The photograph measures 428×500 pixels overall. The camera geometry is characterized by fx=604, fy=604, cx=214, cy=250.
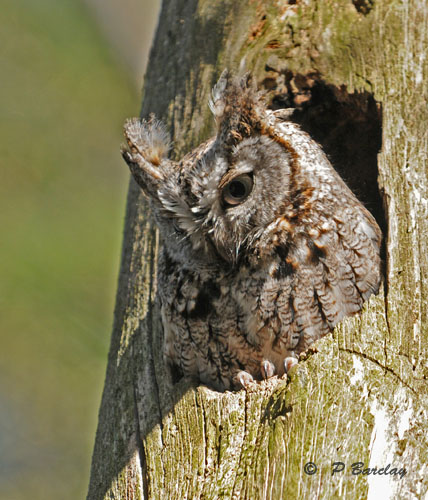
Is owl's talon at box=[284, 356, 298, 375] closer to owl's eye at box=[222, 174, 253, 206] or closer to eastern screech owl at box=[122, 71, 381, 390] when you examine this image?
eastern screech owl at box=[122, 71, 381, 390]

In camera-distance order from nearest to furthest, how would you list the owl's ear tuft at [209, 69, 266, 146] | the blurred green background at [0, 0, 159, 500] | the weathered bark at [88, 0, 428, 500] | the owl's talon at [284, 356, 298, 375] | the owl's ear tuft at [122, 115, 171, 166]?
the weathered bark at [88, 0, 428, 500]
the owl's talon at [284, 356, 298, 375]
the owl's ear tuft at [209, 69, 266, 146]
the owl's ear tuft at [122, 115, 171, 166]
the blurred green background at [0, 0, 159, 500]

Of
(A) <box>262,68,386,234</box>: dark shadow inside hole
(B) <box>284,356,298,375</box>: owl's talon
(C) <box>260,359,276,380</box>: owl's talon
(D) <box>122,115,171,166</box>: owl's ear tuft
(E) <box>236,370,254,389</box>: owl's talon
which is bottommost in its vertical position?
(E) <box>236,370,254,389</box>: owl's talon

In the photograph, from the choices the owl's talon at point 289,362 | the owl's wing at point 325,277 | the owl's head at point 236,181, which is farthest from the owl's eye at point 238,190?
the owl's talon at point 289,362

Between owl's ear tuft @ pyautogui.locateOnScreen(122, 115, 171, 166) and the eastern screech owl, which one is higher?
owl's ear tuft @ pyautogui.locateOnScreen(122, 115, 171, 166)

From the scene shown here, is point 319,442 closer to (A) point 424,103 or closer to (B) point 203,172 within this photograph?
(B) point 203,172

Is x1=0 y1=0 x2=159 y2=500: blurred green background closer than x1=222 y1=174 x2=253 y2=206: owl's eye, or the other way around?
x1=222 y1=174 x2=253 y2=206: owl's eye

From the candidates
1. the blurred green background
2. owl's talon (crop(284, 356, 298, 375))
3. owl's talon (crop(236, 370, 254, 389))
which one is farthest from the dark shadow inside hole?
the blurred green background

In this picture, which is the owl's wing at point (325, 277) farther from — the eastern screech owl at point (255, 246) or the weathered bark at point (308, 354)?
the weathered bark at point (308, 354)
